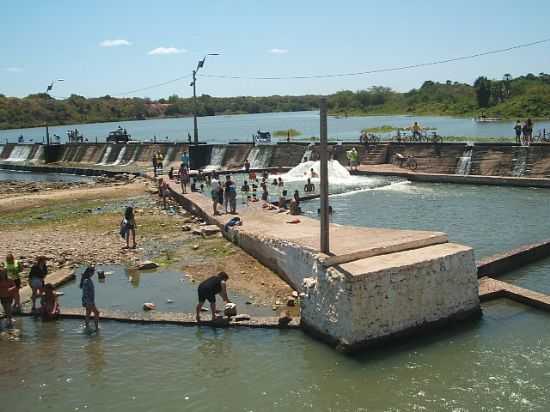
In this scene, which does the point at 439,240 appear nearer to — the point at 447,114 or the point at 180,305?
the point at 180,305

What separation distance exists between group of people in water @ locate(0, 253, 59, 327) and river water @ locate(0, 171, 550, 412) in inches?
14.5

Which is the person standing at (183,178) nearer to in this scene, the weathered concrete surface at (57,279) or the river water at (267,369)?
the weathered concrete surface at (57,279)

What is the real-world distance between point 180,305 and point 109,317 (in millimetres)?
1654

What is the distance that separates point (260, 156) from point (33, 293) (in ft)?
95.9

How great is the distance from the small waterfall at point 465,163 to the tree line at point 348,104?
6259 cm

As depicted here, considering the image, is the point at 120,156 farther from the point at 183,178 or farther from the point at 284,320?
the point at 284,320

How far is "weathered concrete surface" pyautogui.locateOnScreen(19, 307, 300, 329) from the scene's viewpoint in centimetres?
1184

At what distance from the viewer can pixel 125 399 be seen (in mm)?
9195

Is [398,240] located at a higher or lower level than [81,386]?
higher

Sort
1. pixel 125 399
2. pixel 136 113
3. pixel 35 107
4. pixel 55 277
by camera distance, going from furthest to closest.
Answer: pixel 136 113 → pixel 35 107 → pixel 55 277 → pixel 125 399

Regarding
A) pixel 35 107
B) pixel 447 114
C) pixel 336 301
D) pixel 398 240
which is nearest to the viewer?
pixel 336 301

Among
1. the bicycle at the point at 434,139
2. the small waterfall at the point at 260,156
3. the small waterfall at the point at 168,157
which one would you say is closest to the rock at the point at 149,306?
the bicycle at the point at 434,139

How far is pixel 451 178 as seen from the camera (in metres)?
32.1

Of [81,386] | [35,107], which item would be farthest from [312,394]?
[35,107]
